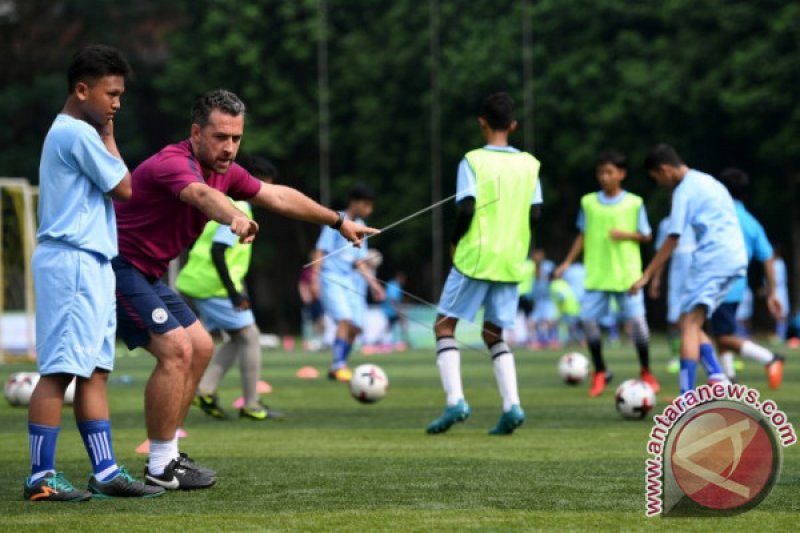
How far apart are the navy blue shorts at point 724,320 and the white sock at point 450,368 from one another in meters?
3.93

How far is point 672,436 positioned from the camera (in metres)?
5.44

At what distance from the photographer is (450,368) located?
10750mm

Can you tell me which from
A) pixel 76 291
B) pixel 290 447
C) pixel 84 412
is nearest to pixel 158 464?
pixel 84 412

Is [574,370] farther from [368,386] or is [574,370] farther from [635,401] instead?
[635,401]

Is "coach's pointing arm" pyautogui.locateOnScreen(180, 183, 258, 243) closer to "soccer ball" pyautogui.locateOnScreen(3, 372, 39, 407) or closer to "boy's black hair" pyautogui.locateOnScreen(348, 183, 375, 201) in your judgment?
"soccer ball" pyautogui.locateOnScreen(3, 372, 39, 407)

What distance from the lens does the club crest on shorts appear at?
25.2ft

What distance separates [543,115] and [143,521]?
1386 inches

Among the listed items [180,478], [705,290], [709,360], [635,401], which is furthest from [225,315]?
[180,478]

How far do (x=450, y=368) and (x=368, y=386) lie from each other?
2794 millimetres

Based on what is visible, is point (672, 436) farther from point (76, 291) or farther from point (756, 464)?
point (76, 291)

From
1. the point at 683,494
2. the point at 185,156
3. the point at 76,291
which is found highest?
the point at 185,156

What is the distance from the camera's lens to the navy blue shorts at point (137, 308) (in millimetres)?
7684

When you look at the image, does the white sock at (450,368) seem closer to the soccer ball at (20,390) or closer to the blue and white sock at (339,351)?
the soccer ball at (20,390)

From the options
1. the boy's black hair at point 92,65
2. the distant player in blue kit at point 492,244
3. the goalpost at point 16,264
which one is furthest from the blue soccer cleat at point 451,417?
the goalpost at point 16,264
